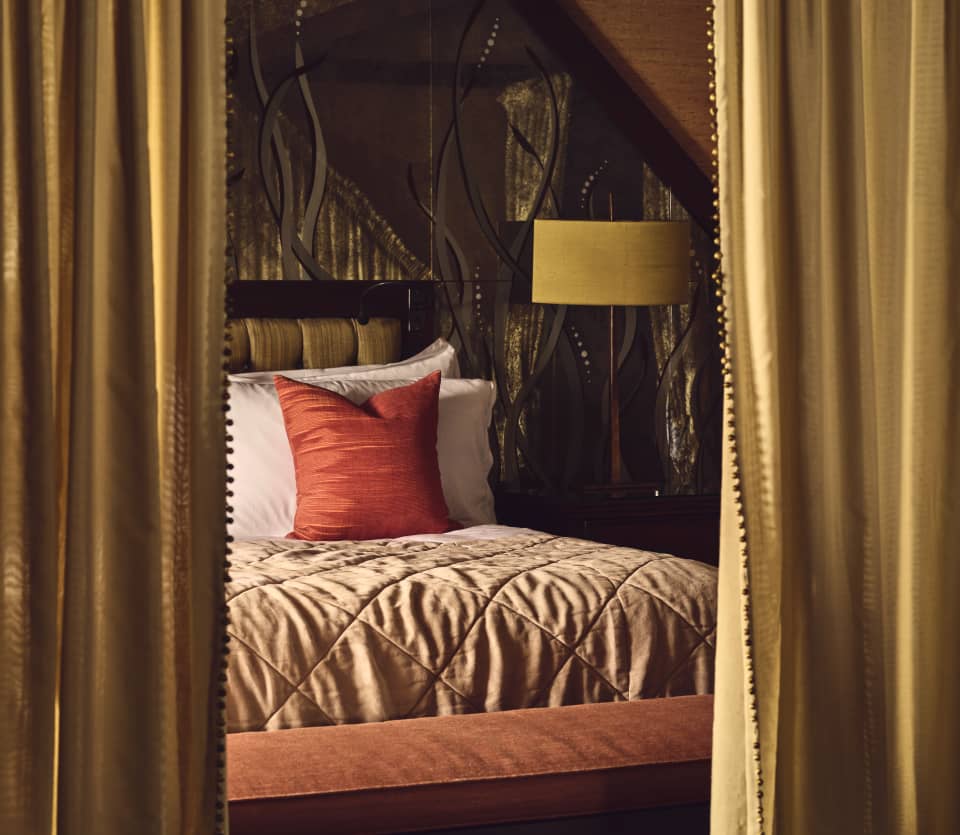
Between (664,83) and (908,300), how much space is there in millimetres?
2709

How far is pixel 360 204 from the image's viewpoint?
5.06 m

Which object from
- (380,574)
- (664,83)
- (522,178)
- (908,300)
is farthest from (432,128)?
(908,300)

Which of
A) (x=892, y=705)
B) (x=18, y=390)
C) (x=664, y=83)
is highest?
(x=664, y=83)

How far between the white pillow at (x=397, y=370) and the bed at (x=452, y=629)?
98 cm

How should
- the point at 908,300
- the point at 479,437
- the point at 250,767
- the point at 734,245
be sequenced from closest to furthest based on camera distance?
the point at 734,245, the point at 908,300, the point at 250,767, the point at 479,437

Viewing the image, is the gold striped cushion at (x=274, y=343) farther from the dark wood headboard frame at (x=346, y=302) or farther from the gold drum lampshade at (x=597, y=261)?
the gold drum lampshade at (x=597, y=261)

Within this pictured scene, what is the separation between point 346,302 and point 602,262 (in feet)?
3.20

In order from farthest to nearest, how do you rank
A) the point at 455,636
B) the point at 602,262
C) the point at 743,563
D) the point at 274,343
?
the point at 274,343 < the point at 602,262 < the point at 455,636 < the point at 743,563

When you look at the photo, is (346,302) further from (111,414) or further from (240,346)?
(111,414)

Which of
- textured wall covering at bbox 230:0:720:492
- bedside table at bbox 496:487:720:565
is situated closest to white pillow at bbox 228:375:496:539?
bedside table at bbox 496:487:720:565

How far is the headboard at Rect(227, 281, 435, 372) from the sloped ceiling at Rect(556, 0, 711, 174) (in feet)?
3.57

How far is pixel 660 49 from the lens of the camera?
487 centimetres

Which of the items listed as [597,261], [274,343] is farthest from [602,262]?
[274,343]

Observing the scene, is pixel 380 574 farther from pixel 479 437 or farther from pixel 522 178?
pixel 522 178
